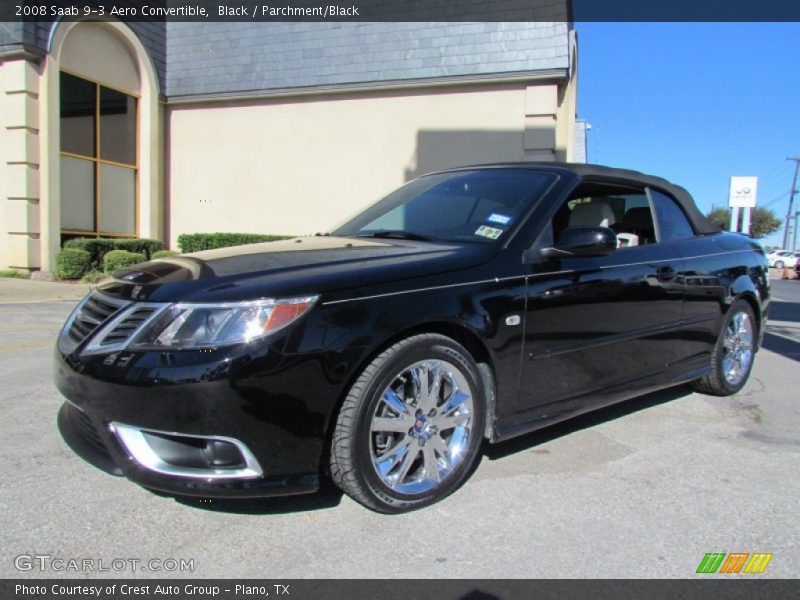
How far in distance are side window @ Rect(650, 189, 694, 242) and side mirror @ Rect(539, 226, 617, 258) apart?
116 cm

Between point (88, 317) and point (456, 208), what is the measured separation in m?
2.04

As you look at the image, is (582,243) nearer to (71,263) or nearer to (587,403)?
(587,403)

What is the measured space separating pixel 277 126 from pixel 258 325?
13493 millimetres

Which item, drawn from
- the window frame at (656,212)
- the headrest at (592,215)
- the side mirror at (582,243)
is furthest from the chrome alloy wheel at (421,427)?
the window frame at (656,212)

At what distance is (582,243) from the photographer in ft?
11.0

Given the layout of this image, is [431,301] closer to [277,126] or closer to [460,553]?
[460,553]

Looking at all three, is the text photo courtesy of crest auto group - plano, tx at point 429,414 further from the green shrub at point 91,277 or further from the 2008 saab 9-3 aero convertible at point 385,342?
the green shrub at point 91,277

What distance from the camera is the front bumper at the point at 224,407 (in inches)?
94.3

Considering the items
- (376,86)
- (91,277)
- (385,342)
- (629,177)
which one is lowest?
(91,277)

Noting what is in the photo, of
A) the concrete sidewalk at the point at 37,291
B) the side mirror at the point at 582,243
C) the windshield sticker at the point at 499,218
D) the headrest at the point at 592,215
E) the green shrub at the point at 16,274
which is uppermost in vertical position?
the headrest at the point at 592,215

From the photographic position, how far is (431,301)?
2842 millimetres

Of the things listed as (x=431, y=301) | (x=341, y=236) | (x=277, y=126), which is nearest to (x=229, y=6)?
(x=277, y=126)

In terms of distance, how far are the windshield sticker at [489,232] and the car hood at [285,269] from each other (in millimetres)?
131

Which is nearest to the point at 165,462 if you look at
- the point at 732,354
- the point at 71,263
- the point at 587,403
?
the point at 587,403
